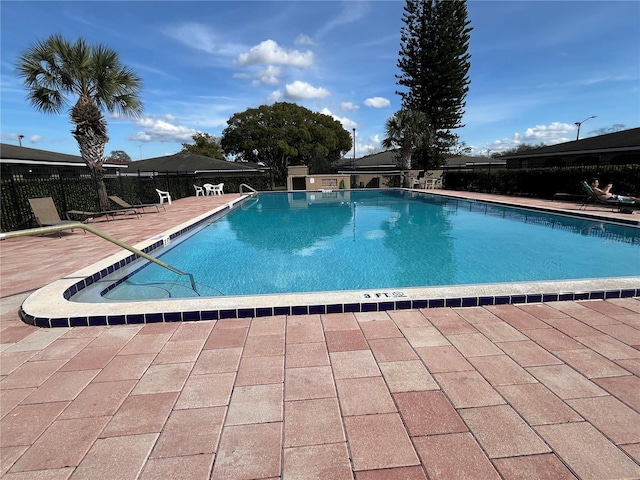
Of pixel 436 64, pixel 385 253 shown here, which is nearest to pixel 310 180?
pixel 436 64

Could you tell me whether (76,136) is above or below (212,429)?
above

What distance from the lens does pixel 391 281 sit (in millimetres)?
5180

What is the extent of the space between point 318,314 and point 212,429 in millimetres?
1560

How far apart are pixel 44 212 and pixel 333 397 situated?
892cm

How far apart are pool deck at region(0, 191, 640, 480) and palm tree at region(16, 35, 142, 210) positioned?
32.9 ft

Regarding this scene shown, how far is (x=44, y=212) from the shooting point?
7.69m

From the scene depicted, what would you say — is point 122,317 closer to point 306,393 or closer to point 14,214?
point 306,393

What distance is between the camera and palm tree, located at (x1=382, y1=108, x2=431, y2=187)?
22.0 metres

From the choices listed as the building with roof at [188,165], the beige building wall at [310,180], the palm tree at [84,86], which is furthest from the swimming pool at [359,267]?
the building with roof at [188,165]

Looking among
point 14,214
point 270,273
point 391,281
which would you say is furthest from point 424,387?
point 14,214

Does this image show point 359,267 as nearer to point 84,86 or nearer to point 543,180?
point 84,86

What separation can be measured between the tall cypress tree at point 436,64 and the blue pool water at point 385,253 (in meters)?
16.3

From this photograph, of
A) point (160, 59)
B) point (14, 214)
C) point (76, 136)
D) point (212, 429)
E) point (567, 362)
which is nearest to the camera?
point (212, 429)

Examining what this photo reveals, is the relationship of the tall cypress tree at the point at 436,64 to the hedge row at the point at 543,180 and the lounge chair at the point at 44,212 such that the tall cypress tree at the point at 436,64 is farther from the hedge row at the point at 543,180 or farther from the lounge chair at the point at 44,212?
the lounge chair at the point at 44,212
